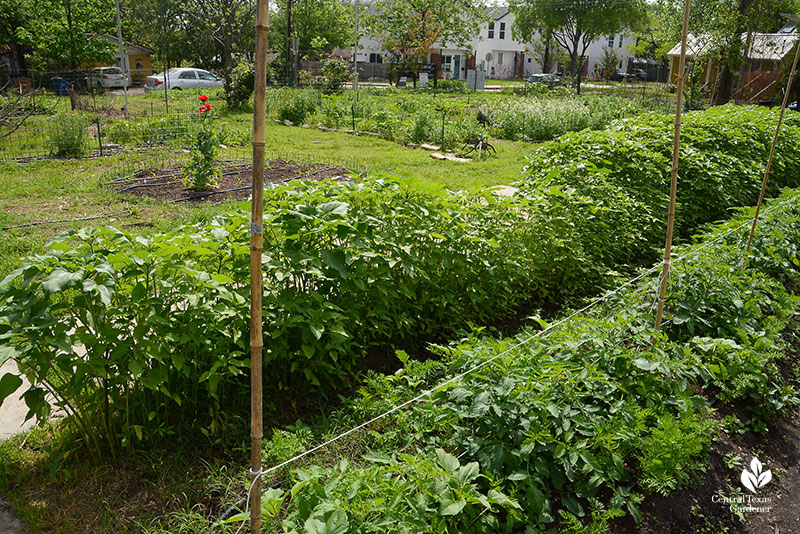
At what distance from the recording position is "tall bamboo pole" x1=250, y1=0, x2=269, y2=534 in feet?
5.68

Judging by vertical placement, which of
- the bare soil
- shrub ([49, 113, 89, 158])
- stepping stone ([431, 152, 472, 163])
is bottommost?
the bare soil

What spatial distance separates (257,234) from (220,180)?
26.1ft

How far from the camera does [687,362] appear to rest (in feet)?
10.5

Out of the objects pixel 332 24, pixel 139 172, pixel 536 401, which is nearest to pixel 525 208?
pixel 536 401

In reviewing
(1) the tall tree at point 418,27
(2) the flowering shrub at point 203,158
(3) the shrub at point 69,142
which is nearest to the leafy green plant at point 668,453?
(2) the flowering shrub at point 203,158

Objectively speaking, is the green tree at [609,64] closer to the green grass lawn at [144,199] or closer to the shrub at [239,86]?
the shrub at [239,86]

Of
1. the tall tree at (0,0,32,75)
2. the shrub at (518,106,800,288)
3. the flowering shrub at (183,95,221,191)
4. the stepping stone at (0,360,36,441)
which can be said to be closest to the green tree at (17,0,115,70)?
the tall tree at (0,0,32,75)

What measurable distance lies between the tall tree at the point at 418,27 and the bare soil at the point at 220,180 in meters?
29.3

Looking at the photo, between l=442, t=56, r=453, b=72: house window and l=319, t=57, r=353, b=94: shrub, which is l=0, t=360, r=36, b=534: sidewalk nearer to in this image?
l=319, t=57, r=353, b=94: shrub

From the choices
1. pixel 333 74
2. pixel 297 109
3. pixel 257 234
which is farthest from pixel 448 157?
pixel 333 74

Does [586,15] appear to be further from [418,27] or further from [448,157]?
[448,157]

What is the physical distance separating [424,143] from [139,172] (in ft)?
19.2

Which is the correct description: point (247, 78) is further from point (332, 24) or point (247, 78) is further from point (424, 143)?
point (332, 24)

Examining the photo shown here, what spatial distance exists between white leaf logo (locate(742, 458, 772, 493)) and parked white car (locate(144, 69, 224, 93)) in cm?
2513
